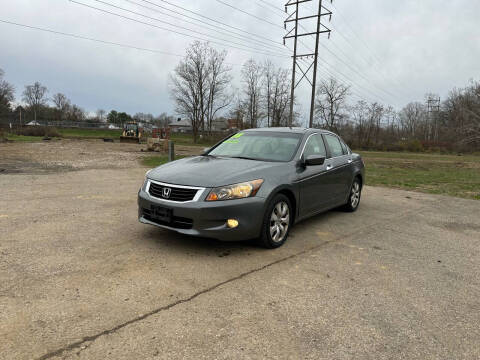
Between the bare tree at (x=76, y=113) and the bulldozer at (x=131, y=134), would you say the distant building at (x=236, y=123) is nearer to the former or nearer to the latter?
the bulldozer at (x=131, y=134)

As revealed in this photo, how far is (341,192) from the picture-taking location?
6.16 m

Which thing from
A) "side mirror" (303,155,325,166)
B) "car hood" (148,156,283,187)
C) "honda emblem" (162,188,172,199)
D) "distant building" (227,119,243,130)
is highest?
"distant building" (227,119,243,130)

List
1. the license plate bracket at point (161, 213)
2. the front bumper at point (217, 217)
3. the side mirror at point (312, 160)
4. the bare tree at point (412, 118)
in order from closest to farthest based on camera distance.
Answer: the front bumper at point (217, 217), the license plate bracket at point (161, 213), the side mirror at point (312, 160), the bare tree at point (412, 118)

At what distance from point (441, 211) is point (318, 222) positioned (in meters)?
3.31

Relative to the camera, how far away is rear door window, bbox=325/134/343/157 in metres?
6.07

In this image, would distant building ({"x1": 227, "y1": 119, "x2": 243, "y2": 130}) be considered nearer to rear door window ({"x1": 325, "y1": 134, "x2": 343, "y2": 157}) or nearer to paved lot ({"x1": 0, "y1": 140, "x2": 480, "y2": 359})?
rear door window ({"x1": 325, "y1": 134, "x2": 343, "y2": 157})

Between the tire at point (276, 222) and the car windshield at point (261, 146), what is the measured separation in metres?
0.73

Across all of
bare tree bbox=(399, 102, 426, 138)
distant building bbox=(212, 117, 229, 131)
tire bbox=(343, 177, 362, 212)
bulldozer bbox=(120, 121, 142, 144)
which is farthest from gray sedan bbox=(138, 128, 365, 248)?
bare tree bbox=(399, 102, 426, 138)

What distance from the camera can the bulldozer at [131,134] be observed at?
1577 inches

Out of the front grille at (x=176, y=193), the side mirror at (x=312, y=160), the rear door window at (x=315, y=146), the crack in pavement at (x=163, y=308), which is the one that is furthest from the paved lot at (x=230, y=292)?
the rear door window at (x=315, y=146)

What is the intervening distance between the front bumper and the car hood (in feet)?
0.83

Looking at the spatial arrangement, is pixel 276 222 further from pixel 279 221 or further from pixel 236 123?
pixel 236 123

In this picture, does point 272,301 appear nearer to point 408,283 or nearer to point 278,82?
Result: point 408,283

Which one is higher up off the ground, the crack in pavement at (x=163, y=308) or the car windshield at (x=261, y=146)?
the car windshield at (x=261, y=146)
